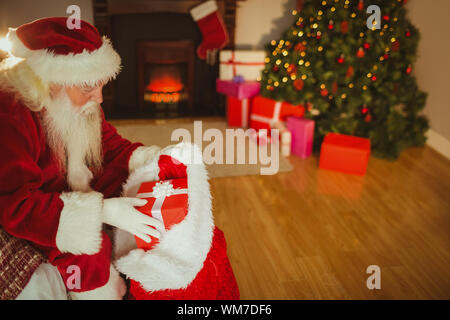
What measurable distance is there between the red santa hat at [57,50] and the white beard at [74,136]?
9cm

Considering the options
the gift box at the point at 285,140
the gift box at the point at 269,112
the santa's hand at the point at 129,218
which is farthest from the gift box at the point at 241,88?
the santa's hand at the point at 129,218

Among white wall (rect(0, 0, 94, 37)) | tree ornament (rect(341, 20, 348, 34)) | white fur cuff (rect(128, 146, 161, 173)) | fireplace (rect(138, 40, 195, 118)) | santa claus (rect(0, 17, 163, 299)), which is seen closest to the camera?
santa claus (rect(0, 17, 163, 299))

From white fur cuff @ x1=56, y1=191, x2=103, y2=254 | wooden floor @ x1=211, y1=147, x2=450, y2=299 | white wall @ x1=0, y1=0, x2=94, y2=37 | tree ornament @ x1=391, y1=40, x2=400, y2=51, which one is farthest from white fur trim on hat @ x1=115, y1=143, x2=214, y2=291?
white wall @ x1=0, y1=0, x2=94, y2=37

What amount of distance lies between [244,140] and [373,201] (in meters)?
1.17

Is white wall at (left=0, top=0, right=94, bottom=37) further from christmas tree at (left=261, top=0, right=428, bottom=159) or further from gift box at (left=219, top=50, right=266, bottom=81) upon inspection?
christmas tree at (left=261, top=0, right=428, bottom=159)

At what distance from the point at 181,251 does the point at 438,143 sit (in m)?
2.68

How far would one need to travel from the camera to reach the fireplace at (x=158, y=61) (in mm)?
3387

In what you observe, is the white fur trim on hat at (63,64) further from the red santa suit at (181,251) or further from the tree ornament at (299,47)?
the tree ornament at (299,47)

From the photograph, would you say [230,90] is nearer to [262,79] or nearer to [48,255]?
[262,79]

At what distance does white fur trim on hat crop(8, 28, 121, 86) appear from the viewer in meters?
1.16

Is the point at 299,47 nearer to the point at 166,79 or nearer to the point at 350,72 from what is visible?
the point at 350,72

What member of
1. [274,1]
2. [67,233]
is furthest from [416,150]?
[67,233]

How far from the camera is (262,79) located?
10.5 feet

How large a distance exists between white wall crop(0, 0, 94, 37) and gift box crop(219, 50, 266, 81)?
131 cm
